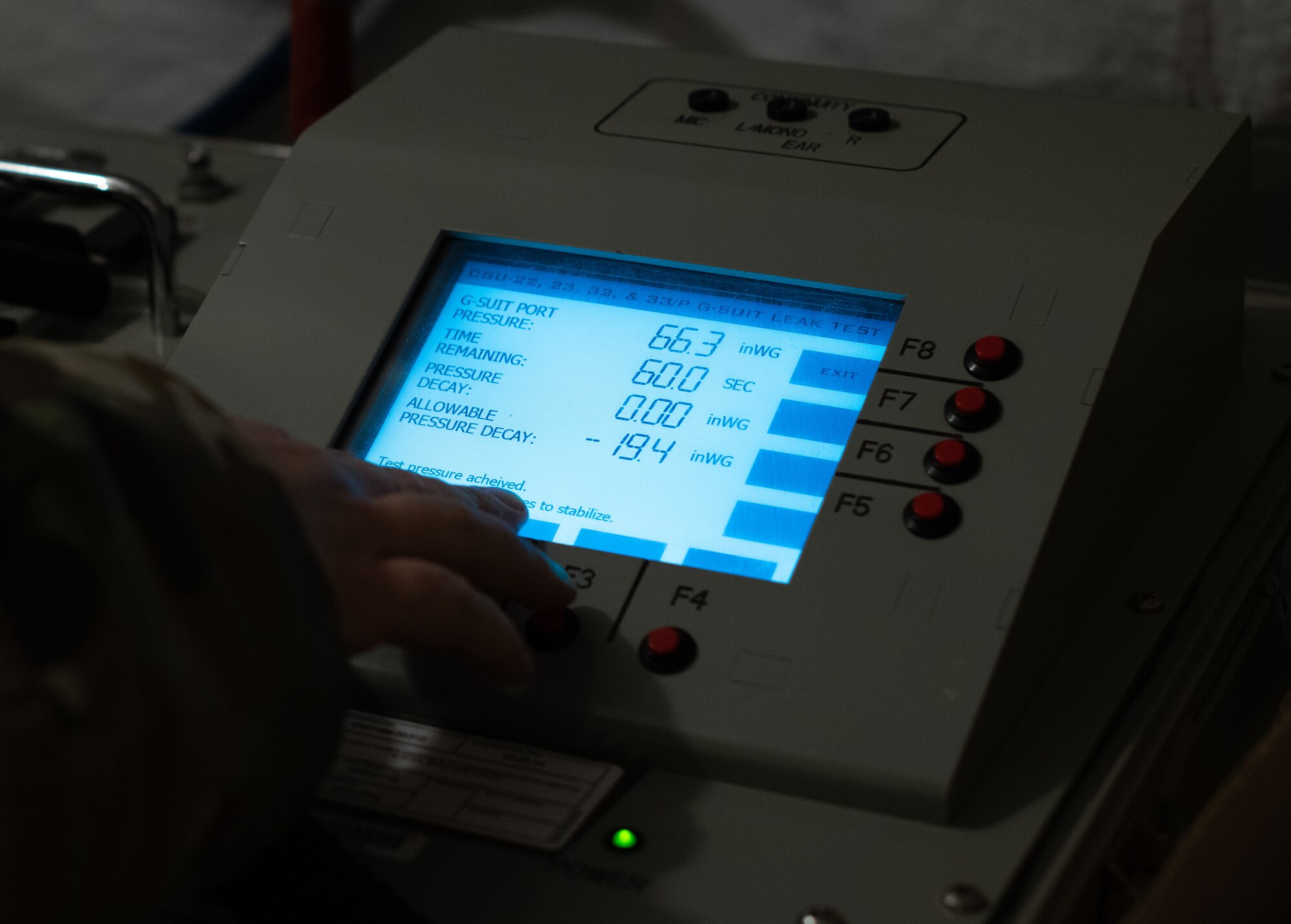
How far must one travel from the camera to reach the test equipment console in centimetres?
66

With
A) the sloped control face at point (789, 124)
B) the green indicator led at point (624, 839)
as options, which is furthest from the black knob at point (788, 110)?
the green indicator led at point (624, 839)

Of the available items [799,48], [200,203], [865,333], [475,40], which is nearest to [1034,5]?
[799,48]

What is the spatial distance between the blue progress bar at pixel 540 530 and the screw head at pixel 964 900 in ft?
0.94

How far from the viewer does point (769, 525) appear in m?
0.76

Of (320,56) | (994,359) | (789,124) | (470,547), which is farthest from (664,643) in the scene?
(320,56)

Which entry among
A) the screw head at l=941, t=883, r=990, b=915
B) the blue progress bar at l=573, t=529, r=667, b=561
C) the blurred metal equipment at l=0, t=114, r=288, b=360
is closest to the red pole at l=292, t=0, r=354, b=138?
the blurred metal equipment at l=0, t=114, r=288, b=360

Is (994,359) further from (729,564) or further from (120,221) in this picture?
(120,221)

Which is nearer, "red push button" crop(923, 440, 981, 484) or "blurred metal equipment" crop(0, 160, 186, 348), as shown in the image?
"red push button" crop(923, 440, 981, 484)

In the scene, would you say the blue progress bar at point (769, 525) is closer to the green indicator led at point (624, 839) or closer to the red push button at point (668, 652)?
the red push button at point (668, 652)

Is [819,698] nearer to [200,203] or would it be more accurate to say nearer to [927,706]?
[927,706]

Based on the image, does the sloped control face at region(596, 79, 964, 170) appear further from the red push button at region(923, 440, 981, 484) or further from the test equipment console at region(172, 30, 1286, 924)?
the red push button at region(923, 440, 981, 484)

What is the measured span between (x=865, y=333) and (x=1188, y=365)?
20 cm

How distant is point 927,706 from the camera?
0.67 metres

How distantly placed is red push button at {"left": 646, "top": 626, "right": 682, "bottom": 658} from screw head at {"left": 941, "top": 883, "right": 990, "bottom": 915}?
6.9 inches
